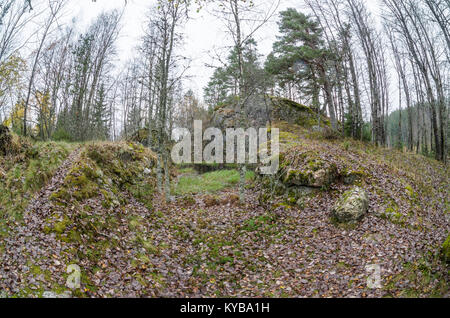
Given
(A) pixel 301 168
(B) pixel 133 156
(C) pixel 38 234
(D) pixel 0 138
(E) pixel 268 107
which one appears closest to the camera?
(C) pixel 38 234

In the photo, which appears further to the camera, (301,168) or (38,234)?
(301,168)

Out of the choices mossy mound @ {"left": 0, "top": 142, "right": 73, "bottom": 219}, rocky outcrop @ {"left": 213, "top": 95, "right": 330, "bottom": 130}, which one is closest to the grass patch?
rocky outcrop @ {"left": 213, "top": 95, "right": 330, "bottom": 130}

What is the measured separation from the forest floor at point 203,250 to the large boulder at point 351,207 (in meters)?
0.25

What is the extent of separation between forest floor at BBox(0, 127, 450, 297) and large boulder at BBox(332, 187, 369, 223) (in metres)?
0.25

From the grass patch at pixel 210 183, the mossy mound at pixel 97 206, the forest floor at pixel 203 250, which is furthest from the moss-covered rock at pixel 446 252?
the grass patch at pixel 210 183

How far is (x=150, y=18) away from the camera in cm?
1027

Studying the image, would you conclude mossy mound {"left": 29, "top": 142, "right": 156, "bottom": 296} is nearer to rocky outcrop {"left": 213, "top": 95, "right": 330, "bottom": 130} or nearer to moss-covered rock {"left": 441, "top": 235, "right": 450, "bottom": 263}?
moss-covered rock {"left": 441, "top": 235, "right": 450, "bottom": 263}

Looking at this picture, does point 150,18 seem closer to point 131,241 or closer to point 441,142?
point 131,241

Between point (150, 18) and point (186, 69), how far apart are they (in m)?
2.73

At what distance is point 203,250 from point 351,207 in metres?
4.55

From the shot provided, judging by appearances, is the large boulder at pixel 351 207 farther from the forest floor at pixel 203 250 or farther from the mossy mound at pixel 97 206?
the mossy mound at pixel 97 206
